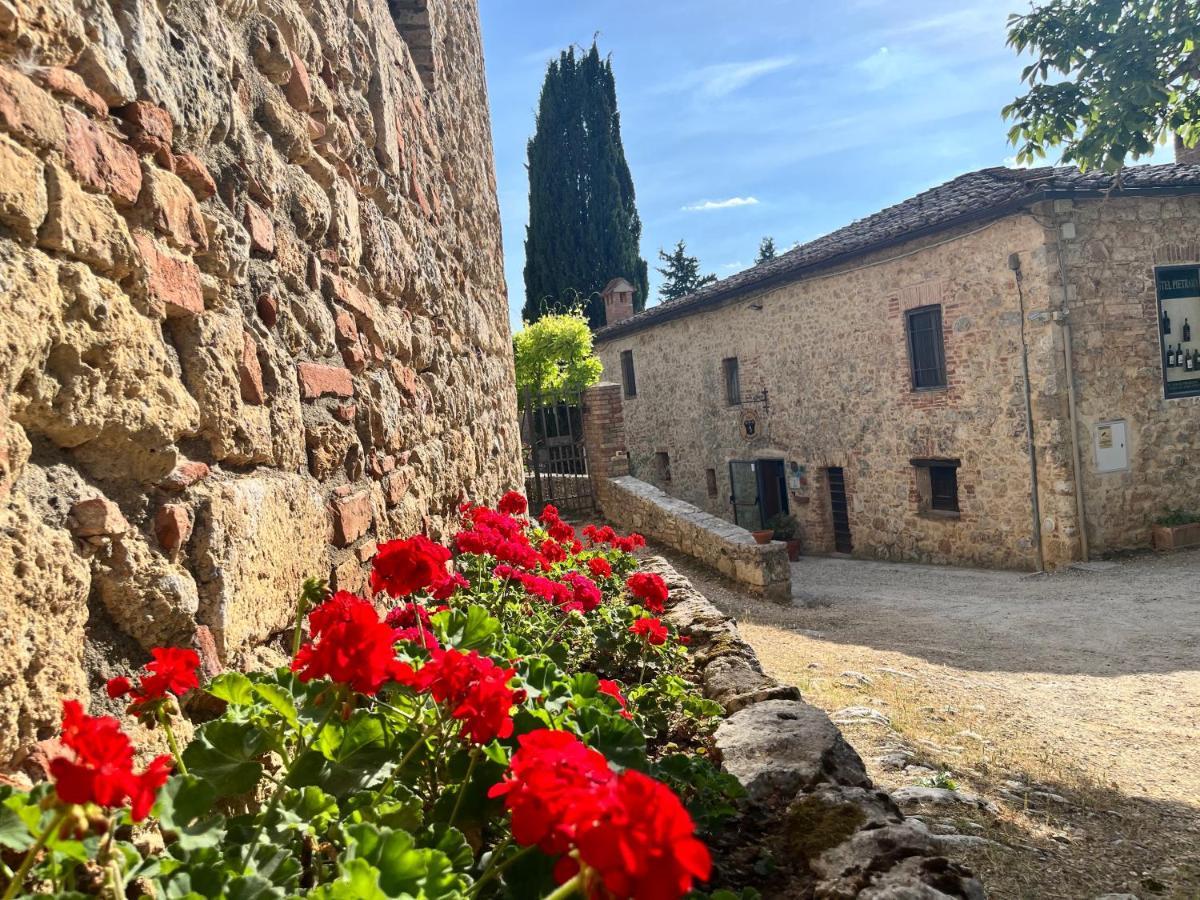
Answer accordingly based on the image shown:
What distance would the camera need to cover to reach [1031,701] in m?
5.51

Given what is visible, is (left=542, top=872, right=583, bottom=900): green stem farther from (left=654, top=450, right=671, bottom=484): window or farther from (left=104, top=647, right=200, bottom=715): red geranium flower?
(left=654, top=450, right=671, bottom=484): window

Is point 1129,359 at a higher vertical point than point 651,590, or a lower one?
Answer: higher

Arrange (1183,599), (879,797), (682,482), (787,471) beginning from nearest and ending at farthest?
(879,797) → (1183,599) → (787,471) → (682,482)

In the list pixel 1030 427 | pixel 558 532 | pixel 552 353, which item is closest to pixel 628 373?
pixel 552 353

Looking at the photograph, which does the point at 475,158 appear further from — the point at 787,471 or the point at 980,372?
the point at 787,471

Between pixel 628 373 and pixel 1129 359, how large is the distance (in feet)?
36.6

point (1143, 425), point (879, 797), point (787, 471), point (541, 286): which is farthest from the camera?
point (541, 286)

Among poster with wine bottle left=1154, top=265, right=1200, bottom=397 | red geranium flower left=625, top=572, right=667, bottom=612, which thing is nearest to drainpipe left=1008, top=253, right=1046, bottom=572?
poster with wine bottle left=1154, top=265, right=1200, bottom=397

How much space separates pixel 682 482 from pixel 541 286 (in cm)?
→ 1146

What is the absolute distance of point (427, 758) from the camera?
5.00 ft

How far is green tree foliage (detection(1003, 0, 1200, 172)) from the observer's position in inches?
224

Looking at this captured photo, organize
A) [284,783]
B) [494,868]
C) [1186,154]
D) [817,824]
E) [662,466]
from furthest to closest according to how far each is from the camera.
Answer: [662,466], [1186,154], [817,824], [284,783], [494,868]

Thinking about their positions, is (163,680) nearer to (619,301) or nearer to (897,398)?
(897,398)

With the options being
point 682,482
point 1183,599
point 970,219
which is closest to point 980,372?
point 970,219
